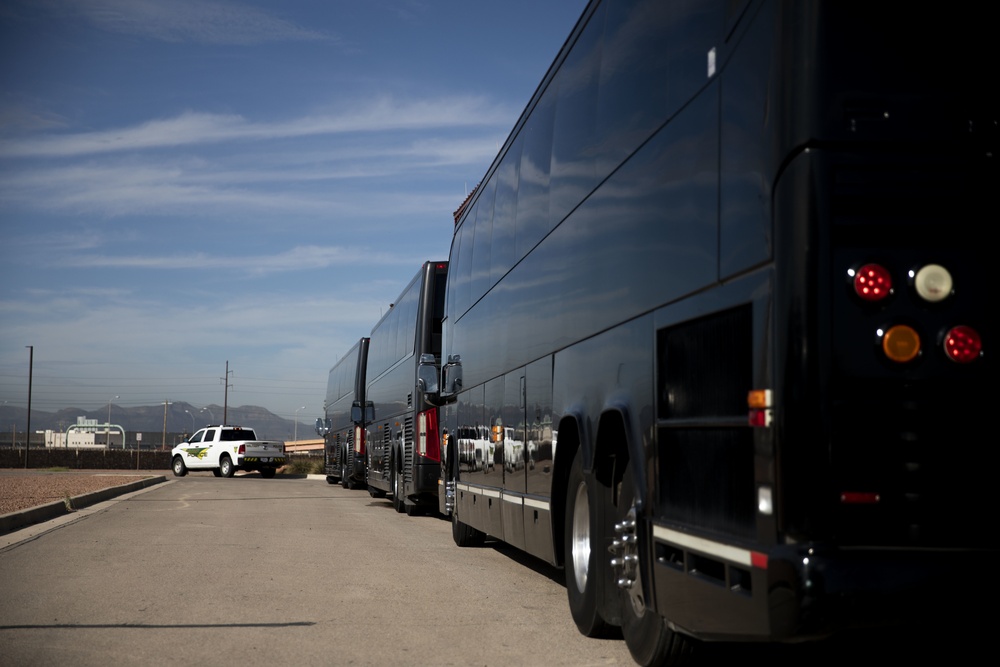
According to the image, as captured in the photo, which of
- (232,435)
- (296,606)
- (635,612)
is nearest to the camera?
(635,612)

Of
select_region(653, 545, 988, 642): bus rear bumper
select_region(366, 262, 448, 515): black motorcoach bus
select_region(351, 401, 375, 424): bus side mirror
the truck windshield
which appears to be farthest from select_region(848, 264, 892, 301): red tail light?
the truck windshield

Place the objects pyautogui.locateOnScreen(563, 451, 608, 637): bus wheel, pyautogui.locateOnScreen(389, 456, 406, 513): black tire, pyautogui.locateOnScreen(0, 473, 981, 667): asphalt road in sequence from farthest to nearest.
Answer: pyautogui.locateOnScreen(389, 456, 406, 513): black tire
pyautogui.locateOnScreen(563, 451, 608, 637): bus wheel
pyautogui.locateOnScreen(0, 473, 981, 667): asphalt road

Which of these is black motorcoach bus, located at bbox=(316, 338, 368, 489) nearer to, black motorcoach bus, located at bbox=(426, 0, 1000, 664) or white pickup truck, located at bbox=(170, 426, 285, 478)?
white pickup truck, located at bbox=(170, 426, 285, 478)

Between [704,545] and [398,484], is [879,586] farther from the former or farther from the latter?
[398,484]

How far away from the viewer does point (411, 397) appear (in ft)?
61.6

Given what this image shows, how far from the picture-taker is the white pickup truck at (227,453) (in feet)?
140

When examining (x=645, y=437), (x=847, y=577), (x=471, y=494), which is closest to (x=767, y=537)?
(x=847, y=577)

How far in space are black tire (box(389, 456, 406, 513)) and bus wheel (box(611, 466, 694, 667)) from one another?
14.1 meters

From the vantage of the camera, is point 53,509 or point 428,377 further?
point 53,509

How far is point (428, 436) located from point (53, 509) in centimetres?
649

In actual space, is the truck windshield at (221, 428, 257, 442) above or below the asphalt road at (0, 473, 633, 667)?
above

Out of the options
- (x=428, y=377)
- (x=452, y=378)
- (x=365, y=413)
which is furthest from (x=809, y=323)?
(x=365, y=413)

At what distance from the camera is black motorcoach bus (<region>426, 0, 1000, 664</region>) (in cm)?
375

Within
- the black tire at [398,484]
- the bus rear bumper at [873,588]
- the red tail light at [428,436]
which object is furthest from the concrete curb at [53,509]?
the bus rear bumper at [873,588]
